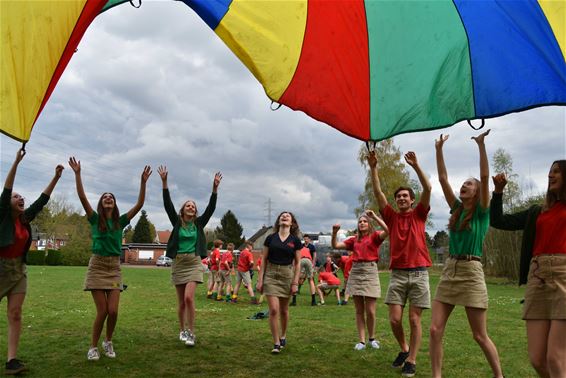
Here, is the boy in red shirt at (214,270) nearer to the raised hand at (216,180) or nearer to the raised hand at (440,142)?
the raised hand at (216,180)

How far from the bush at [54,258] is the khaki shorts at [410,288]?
43771mm

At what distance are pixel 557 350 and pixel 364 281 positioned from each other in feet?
11.3

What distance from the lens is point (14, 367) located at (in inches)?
211

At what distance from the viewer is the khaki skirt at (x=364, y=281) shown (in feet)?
23.2

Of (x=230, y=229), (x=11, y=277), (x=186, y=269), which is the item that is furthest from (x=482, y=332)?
(x=230, y=229)

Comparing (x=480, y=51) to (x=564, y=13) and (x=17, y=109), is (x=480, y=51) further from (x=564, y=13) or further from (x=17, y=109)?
(x=17, y=109)

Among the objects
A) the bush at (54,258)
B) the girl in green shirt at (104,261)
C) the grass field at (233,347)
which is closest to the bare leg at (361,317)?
the grass field at (233,347)

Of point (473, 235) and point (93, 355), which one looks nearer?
point (473, 235)

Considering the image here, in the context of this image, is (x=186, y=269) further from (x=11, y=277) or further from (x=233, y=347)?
(x=11, y=277)

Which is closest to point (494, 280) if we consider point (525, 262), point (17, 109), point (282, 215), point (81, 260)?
point (282, 215)

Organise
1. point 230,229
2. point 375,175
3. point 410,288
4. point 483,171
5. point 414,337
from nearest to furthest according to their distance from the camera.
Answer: point 483,171 → point 375,175 → point 414,337 → point 410,288 → point 230,229

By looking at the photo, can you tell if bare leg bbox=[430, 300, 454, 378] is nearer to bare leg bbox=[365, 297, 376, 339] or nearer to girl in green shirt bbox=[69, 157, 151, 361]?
bare leg bbox=[365, 297, 376, 339]

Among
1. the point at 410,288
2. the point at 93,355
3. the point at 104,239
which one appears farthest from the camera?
the point at 104,239

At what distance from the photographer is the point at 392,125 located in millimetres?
5477
